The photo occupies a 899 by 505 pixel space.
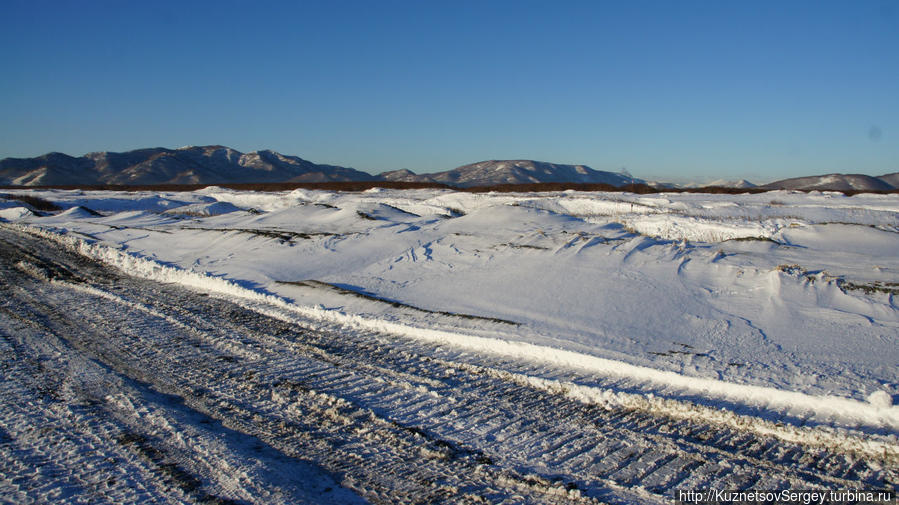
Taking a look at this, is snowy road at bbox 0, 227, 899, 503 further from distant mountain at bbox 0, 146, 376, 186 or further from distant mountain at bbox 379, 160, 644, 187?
distant mountain at bbox 0, 146, 376, 186

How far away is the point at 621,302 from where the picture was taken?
7.14 meters

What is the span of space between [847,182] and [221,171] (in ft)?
300

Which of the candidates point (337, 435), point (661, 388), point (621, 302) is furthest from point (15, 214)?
point (661, 388)

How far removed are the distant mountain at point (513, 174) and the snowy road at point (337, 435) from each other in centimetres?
7273

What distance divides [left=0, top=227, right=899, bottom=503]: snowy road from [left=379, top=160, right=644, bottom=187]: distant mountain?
7273cm

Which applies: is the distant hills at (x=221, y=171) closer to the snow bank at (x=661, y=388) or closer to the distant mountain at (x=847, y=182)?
the distant mountain at (x=847, y=182)

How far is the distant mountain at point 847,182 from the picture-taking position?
51.6m

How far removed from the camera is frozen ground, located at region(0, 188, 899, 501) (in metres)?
4.25

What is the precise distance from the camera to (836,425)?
12.8 feet

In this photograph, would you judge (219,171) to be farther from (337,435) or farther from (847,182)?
(337,435)

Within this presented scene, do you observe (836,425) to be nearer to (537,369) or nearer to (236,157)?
(537,369)

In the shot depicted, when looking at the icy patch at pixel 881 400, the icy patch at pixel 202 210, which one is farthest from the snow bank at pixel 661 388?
the icy patch at pixel 202 210

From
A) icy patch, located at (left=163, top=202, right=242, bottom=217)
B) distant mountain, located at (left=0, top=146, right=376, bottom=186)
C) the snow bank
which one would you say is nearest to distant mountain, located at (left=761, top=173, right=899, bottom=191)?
icy patch, located at (left=163, top=202, right=242, bottom=217)

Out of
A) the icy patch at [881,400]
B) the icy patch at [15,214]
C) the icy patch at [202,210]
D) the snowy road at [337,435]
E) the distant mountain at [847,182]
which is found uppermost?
the distant mountain at [847,182]
